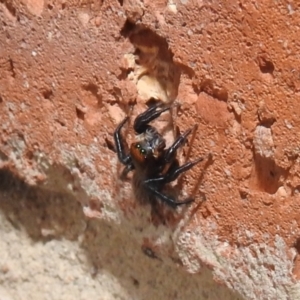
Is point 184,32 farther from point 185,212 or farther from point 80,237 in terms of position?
point 80,237

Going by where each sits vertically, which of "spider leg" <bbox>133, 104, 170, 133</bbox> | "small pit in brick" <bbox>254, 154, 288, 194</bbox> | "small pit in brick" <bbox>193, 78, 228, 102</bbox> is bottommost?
"spider leg" <bbox>133, 104, 170, 133</bbox>

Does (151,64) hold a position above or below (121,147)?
above

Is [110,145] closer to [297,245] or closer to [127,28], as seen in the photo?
[127,28]

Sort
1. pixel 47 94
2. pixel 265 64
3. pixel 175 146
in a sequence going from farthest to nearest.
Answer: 1. pixel 47 94
2. pixel 175 146
3. pixel 265 64

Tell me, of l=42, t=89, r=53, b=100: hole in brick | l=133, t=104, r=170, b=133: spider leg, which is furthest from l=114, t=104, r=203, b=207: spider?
l=42, t=89, r=53, b=100: hole in brick

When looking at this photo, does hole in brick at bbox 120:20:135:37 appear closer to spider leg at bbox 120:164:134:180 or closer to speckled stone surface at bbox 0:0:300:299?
speckled stone surface at bbox 0:0:300:299

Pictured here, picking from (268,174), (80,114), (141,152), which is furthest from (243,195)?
(80,114)

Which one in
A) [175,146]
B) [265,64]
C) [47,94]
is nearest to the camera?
[265,64]
